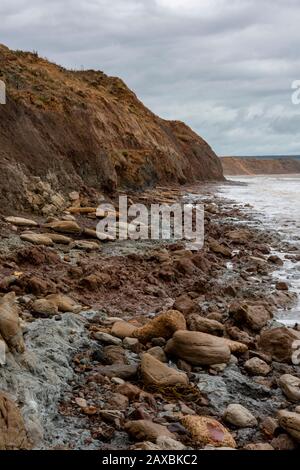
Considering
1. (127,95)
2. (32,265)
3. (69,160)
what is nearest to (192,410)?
(32,265)

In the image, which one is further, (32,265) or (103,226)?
(103,226)

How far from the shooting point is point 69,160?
1427 cm

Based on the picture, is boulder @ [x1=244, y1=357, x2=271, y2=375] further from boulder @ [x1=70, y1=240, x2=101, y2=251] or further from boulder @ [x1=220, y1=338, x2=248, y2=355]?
boulder @ [x1=70, y1=240, x2=101, y2=251]

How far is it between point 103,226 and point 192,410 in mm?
7162

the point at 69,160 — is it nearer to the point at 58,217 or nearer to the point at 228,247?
the point at 58,217

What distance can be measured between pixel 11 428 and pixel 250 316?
346cm

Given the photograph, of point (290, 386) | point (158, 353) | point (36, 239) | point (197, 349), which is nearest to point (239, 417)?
point (290, 386)

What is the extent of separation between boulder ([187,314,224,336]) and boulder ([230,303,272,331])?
49 cm

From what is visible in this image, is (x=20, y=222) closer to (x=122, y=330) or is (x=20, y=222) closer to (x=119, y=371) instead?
(x=122, y=330)

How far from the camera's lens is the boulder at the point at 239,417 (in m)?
3.84

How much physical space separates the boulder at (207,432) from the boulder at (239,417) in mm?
175

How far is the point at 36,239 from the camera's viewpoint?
862 cm

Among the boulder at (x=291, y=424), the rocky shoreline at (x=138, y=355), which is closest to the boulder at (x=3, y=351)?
the rocky shoreline at (x=138, y=355)
